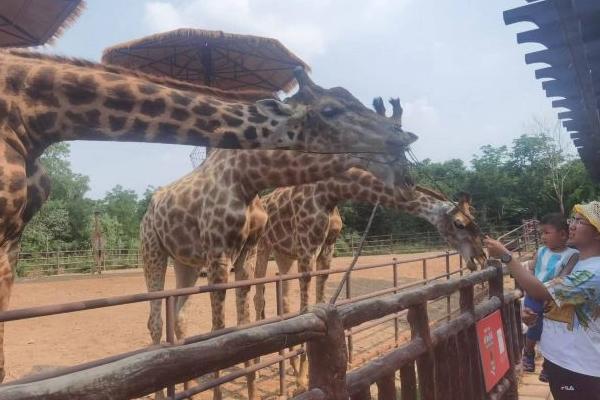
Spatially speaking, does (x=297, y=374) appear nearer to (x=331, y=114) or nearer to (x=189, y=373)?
(x=331, y=114)

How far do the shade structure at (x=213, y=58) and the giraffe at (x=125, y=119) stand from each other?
224 inches

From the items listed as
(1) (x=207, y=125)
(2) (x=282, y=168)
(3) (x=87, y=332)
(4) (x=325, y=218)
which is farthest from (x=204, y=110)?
(3) (x=87, y=332)

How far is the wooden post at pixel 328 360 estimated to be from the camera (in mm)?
1803

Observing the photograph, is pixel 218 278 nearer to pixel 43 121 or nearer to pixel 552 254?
pixel 43 121

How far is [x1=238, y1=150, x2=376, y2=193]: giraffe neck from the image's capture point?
14.7 feet

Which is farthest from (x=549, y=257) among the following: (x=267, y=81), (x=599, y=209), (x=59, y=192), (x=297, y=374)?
(x=59, y=192)

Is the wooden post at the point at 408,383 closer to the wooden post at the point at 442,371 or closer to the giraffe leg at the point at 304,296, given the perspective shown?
the wooden post at the point at 442,371

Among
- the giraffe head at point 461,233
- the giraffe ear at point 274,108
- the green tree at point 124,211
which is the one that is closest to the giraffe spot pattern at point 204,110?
the giraffe ear at point 274,108

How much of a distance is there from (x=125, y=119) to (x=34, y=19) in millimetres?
5434

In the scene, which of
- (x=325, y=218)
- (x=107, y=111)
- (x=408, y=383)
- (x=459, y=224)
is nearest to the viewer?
(x=408, y=383)

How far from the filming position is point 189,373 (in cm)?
132

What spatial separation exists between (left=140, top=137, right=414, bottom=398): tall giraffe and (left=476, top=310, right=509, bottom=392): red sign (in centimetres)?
150

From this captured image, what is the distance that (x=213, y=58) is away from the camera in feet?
33.1

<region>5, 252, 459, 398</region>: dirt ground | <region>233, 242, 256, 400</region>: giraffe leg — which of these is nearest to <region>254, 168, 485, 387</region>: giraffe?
<region>233, 242, 256, 400</region>: giraffe leg
